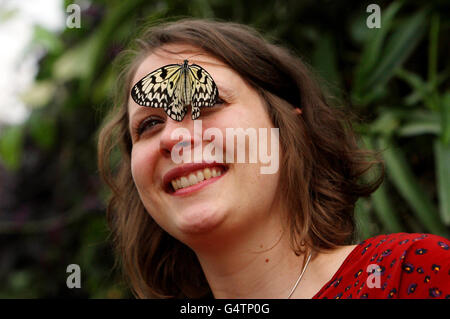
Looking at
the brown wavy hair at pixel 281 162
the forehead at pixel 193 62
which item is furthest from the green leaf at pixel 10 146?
the forehead at pixel 193 62

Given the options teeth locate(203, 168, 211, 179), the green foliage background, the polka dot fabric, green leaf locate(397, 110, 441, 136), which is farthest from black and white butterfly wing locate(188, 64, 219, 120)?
green leaf locate(397, 110, 441, 136)

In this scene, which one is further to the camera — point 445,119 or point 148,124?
point 445,119

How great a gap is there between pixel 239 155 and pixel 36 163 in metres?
2.32

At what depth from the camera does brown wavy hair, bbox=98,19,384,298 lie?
3.57 ft

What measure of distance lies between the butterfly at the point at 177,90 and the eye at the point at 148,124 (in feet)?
0.14

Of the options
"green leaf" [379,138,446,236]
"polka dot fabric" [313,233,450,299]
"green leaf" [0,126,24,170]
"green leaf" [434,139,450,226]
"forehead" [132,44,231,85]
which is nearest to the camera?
"polka dot fabric" [313,233,450,299]

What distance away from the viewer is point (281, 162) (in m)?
1.08

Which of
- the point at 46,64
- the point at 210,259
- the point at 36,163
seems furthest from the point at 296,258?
the point at 36,163

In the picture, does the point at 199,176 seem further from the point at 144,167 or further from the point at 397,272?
the point at 397,272

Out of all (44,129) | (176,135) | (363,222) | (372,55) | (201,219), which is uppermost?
(372,55)

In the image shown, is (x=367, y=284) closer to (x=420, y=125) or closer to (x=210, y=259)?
(x=210, y=259)

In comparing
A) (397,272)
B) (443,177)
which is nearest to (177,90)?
(397,272)

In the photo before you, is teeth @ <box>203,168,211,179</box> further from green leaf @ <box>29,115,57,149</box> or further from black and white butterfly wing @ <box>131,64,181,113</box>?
green leaf @ <box>29,115,57,149</box>

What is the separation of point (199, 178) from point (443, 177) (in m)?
0.88
